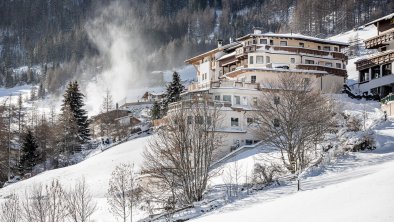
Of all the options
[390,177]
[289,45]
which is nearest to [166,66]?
[289,45]

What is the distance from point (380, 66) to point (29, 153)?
41649mm

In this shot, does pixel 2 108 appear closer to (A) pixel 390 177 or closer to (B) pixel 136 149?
(B) pixel 136 149

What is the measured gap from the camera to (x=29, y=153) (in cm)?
7394

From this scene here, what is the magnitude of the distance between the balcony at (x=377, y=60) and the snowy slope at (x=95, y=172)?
26.8m

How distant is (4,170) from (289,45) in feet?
121

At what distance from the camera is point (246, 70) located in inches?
2798

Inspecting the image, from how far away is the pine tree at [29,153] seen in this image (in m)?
72.9

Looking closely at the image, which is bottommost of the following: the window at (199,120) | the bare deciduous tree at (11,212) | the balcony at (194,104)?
the bare deciduous tree at (11,212)

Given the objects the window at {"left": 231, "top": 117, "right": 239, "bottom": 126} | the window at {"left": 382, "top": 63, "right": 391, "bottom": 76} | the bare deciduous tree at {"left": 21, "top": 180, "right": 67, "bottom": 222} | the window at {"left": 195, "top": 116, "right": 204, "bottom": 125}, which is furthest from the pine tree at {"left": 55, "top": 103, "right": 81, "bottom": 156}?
the window at {"left": 382, "top": 63, "right": 391, "bottom": 76}

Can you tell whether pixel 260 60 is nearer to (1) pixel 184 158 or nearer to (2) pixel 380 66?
(2) pixel 380 66

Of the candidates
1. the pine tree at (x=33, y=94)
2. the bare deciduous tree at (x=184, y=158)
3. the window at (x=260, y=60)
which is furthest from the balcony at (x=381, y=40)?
the pine tree at (x=33, y=94)

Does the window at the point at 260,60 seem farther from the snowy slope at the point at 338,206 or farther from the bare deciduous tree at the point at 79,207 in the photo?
the snowy slope at the point at 338,206

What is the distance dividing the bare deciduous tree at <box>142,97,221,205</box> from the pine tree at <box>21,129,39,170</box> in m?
31.2

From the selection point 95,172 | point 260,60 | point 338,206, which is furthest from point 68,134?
point 338,206
